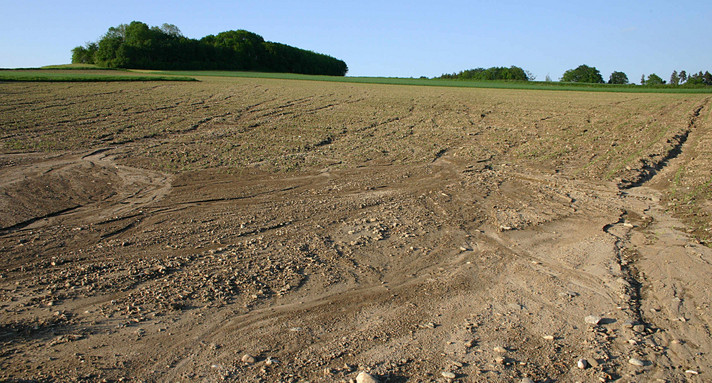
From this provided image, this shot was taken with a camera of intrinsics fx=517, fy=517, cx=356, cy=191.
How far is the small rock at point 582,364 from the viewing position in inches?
160

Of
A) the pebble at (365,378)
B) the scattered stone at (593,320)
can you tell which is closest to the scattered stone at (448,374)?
the pebble at (365,378)

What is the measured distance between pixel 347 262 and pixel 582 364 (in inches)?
114

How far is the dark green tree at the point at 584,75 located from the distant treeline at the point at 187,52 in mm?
50370

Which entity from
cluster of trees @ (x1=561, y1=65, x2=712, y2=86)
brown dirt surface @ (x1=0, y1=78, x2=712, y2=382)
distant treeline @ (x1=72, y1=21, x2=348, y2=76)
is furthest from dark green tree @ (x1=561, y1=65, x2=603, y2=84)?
brown dirt surface @ (x1=0, y1=78, x2=712, y2=382)

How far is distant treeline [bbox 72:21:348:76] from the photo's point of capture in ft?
206

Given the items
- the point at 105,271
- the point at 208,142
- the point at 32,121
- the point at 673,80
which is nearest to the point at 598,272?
the point at 105,271

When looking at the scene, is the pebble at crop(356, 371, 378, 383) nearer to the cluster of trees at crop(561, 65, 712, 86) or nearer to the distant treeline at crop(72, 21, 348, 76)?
the distant treeline at crop(72, 21, 348, 76)

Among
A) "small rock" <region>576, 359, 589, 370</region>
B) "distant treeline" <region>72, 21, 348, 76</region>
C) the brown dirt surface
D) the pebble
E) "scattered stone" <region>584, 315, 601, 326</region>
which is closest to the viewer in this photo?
the pebble

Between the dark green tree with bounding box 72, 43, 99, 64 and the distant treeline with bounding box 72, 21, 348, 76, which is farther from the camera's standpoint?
the dark green tree with bounding box 72, 43, 99, 64

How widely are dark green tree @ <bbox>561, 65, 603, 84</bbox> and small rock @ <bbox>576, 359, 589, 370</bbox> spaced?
104113 millimetres

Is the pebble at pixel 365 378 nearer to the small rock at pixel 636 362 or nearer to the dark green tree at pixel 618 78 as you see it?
the small rock at pixel 636 362

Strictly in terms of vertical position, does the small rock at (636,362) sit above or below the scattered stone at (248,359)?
above

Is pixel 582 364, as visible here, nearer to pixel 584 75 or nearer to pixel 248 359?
pixel 248 359

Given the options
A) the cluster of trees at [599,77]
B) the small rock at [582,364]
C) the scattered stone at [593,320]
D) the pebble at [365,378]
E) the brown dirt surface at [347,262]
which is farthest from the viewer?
the cluster of trees at [599,77]
